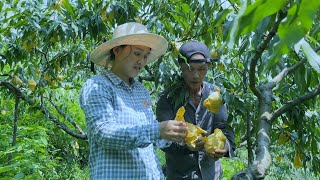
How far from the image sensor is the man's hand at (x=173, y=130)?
1685mm

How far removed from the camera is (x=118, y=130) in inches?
69.0

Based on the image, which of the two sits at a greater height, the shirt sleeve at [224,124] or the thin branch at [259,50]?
the shirt sleeve at [224,124]

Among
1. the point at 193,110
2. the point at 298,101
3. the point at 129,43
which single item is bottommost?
the point at 298,101

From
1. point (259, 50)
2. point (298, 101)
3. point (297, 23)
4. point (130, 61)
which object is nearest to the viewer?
point (297, 23)

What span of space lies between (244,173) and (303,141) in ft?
3.61

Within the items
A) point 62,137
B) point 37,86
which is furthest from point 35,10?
point 62,137

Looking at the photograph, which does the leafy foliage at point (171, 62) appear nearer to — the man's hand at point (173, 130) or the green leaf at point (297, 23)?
the man's hand at point (173, 130)

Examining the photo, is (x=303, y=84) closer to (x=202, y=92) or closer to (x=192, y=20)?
(x=202, y=92)

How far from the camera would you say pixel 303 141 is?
259cm

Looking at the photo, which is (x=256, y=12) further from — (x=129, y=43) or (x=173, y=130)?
(x=129, y=43)

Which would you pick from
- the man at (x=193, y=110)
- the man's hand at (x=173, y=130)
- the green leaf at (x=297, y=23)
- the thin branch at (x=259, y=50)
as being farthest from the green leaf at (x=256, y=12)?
the man at (x=193, y=110)

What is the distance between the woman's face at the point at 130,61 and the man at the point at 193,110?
1.49 feet

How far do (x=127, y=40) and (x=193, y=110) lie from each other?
0.68 m

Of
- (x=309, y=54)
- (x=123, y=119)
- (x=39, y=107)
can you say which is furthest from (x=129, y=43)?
(x=39, y=107)
